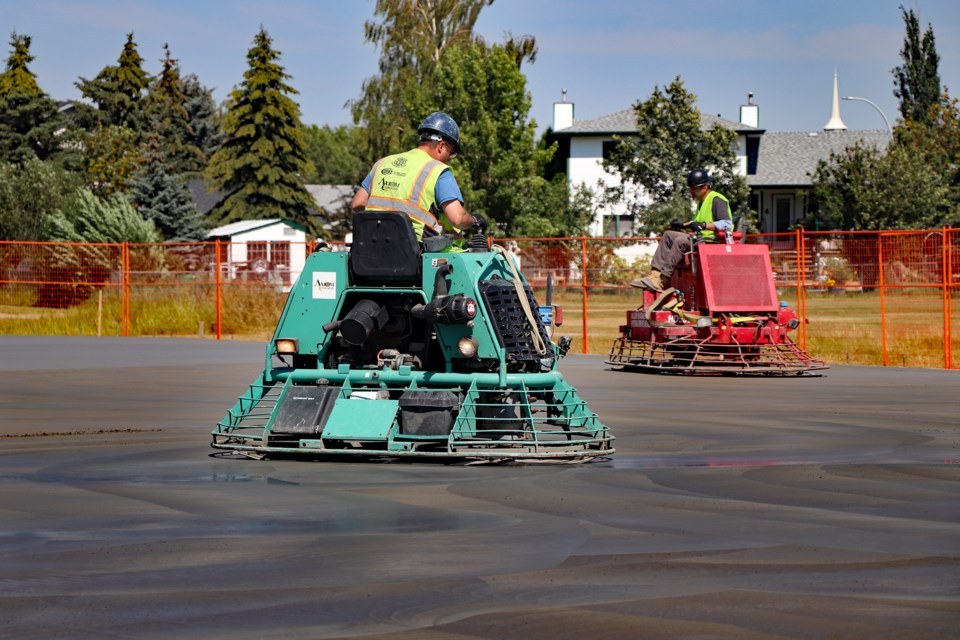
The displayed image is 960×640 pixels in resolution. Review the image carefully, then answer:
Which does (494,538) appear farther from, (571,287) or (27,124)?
(27,124)

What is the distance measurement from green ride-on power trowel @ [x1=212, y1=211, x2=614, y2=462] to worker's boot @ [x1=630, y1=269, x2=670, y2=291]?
9.02 meters

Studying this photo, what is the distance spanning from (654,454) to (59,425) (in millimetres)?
4915

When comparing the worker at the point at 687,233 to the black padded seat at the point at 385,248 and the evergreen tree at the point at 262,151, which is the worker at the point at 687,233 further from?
the evergreen tree at the point at 262,151

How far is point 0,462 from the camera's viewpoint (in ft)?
32.6

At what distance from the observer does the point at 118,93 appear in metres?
85.6

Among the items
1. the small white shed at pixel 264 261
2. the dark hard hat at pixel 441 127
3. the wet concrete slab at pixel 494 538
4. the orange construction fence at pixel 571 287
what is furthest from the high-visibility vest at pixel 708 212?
the small white shed at pixel 264 261

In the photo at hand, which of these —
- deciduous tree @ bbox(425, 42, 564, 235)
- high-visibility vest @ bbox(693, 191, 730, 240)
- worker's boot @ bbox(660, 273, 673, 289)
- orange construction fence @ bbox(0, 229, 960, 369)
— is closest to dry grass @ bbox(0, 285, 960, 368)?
orange construction fence @ bbox(0, 229, 960, 369)

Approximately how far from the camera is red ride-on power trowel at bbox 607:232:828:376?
18938mm

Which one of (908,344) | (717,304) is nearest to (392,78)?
(908,344)

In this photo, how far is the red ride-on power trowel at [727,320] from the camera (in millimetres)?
18938

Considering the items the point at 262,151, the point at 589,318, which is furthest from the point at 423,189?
the point at 262,151

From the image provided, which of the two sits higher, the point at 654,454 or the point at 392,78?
the point at 392,78

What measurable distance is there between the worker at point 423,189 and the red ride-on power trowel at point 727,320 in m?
8.65

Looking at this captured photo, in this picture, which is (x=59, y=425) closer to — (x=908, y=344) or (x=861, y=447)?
(x=861, y=447)
